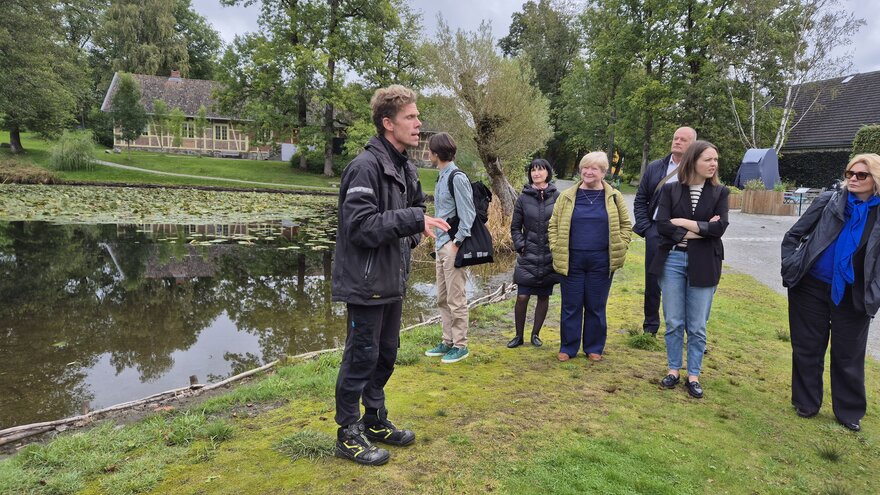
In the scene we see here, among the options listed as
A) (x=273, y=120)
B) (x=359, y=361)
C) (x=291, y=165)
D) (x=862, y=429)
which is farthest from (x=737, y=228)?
(x=291, y=165)

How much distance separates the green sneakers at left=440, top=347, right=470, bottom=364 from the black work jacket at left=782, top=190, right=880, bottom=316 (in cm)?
270

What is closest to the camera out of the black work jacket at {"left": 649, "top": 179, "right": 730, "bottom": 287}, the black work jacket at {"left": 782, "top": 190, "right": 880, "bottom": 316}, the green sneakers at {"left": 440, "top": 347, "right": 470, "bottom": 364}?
the black work jacket at {"left": 782, "top": 190, "right": 880, "bottom": 316}

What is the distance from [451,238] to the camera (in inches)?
183

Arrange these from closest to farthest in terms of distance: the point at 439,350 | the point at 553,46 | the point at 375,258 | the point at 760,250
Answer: the point at 375,258 < the point at 439,350 < the point at 760,250 < the point at 553,46

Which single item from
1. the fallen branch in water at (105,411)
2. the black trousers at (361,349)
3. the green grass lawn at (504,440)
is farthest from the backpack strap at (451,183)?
the fallen branch in water at (105,411)

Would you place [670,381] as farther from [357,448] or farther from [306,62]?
[306,62]

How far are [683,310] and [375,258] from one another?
2.72 metres

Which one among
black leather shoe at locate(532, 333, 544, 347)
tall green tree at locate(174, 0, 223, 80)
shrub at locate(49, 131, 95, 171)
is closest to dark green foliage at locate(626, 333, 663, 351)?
black leather shoe at locate(532, 333, 544, 347)

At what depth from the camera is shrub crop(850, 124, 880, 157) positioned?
17.3 metres

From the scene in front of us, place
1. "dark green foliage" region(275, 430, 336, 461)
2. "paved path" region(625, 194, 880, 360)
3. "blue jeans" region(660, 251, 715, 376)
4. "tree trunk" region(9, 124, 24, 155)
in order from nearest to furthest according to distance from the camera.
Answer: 1. "dark green foliage" region(275, 430, 336, 461)
2. "blue jeans" region(660, 251, 715, 376)
3. "paved path" region(625, 194, 880, 360)
4. "tree trunk" region(9, 124, 24, 155)

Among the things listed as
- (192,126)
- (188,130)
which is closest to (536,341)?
(192,126)

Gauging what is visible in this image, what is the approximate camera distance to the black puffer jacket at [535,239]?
4.86 meters

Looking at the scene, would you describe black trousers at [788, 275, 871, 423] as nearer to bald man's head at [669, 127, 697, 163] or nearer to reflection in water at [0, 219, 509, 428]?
bald man's head at [669, 127, 697, 163]

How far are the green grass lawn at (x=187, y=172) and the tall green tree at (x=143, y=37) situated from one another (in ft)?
39.7
